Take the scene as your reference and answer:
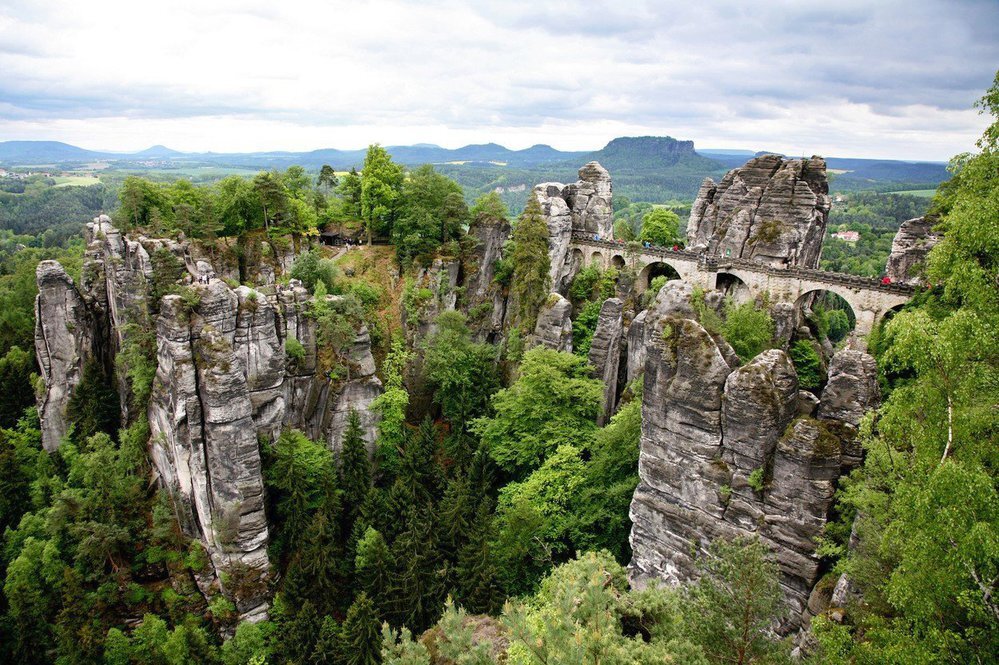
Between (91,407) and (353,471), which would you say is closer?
(353,471)

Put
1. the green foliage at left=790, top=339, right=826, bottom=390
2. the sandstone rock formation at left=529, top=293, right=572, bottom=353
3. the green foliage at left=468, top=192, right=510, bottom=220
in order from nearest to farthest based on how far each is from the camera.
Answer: the green foliage at left=790, top=339, right=826, bottom=390 → the sandstone rock formation at left=529, top=293, right=572, bottom=353 → the green foliage at left=468, top=192, right=510, bottom=220

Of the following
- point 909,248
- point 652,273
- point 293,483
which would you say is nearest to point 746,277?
point 652,273

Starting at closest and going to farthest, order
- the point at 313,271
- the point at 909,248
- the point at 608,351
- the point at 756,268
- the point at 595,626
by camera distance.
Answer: the point at 595,626 < the point at 909,248 < the point at 608,351 < the point at 313,271 < the point at 756,268

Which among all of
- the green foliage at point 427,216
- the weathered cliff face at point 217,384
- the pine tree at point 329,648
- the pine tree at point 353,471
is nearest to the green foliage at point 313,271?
the weathered cliff face at point 217,384

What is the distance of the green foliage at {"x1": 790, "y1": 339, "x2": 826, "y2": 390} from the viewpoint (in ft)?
114

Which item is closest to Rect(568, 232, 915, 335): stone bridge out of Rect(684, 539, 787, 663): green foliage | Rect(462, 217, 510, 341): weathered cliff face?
Rect(462, 217, 510, 341): weathered cliff face

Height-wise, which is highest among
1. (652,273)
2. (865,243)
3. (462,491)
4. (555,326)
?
(652,273)

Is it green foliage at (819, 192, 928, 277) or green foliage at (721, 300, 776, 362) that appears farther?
green foliage at (819, 192, 928, 277)

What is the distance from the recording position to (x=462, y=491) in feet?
103

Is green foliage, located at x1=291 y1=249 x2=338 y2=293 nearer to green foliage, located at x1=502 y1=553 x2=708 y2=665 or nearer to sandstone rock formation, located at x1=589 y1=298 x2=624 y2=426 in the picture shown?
sandstone rock formation, located at x1=589 y1=298 x2=624 y2=426

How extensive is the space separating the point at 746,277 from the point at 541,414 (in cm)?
1932

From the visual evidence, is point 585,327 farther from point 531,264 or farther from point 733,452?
point 733,452

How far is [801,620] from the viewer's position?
66.5 ft

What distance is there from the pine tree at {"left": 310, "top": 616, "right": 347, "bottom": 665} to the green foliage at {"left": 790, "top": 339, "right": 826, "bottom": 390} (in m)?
28.6
